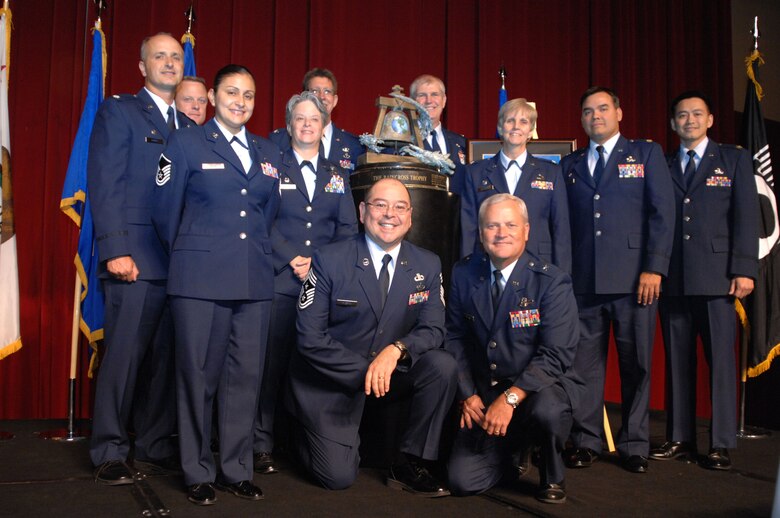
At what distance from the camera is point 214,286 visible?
93.8 inches

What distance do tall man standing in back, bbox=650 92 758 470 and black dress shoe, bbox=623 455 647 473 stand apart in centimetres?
21

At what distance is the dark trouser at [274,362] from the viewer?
2.88 meters

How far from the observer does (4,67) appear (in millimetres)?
3742

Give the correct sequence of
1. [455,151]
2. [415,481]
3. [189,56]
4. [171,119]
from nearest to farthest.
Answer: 1. [415,481]
2. [171,119]
3. [455,151]
4. [189,56]

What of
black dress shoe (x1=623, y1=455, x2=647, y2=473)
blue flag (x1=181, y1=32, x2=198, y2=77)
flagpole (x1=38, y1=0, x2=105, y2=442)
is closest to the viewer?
black dress shoe (x1=623, y1=455, x2=647, y2=473)

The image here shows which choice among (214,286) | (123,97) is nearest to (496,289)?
(214,286)

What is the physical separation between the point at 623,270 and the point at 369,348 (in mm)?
1273

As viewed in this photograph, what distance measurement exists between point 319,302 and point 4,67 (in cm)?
240

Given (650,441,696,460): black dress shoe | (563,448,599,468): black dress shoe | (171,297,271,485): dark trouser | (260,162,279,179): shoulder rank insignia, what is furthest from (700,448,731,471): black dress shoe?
(260,162,279,179): shoulder rank insignia

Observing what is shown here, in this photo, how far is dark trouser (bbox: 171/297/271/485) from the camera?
238cm

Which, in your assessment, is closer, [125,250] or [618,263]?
[125,250]

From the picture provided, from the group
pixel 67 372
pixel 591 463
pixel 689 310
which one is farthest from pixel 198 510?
pixel 67 372

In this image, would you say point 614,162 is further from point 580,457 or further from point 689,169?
point 580,457

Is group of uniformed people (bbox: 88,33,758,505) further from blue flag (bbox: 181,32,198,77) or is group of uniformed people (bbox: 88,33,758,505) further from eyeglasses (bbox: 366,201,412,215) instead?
blue flag (bbox: 181,32,198,77)
